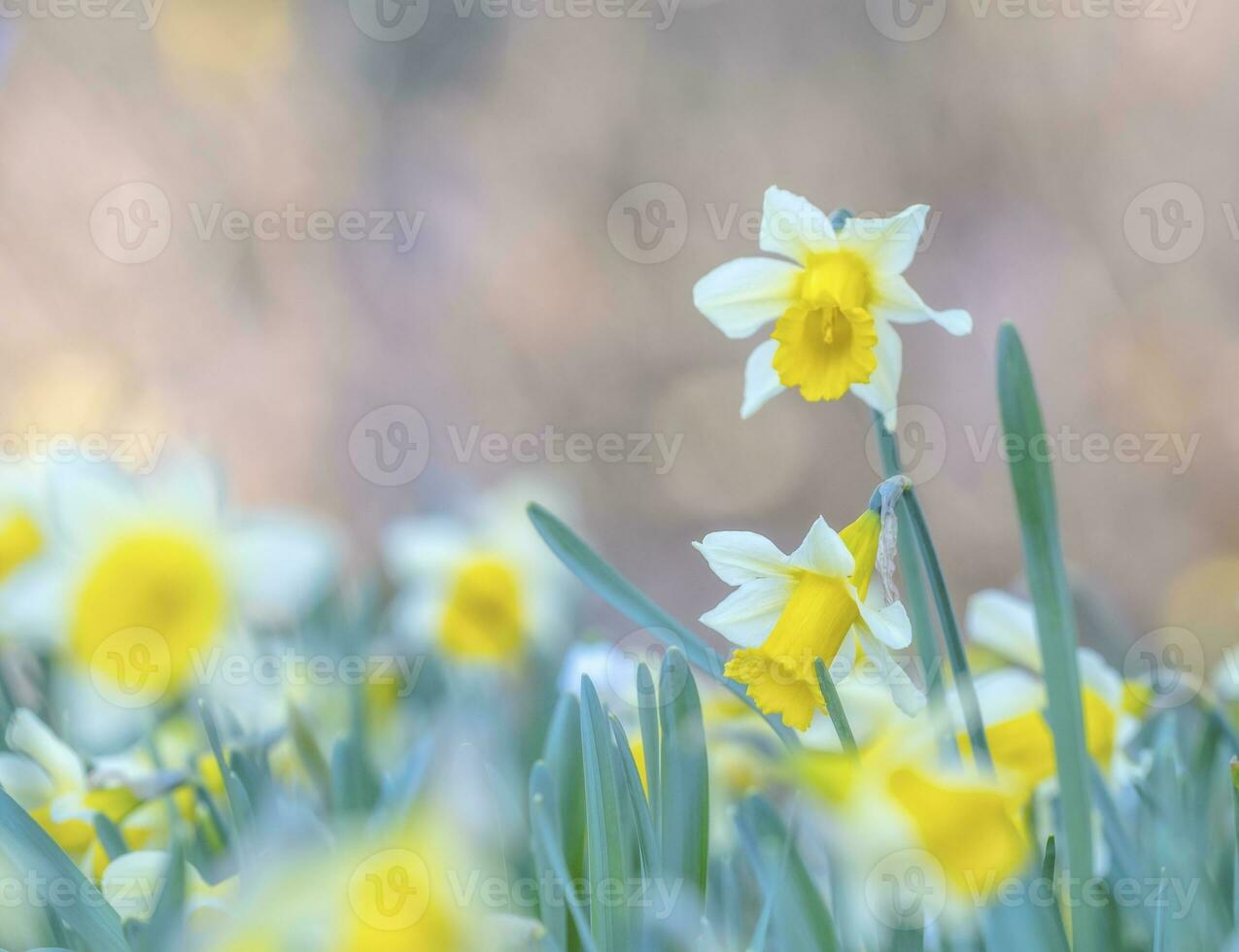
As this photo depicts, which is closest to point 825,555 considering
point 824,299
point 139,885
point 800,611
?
point 800,611

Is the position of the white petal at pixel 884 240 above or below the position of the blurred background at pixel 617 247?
below

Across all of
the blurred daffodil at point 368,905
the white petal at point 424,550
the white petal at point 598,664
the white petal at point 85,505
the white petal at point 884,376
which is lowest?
the blurred daffodil at point 368,905

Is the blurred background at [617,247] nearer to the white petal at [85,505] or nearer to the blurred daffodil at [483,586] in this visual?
the blurred daffodil at [483,586]

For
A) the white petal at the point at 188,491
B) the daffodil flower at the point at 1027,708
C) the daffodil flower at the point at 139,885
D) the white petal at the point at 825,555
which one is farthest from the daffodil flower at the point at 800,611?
the white petal at the point at 188,491

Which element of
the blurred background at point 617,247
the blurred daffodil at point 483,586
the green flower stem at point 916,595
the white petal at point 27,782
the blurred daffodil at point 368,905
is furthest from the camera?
the blurred background at point 617,247

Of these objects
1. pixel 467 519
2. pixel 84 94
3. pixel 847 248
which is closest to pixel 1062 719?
pixel 847 248

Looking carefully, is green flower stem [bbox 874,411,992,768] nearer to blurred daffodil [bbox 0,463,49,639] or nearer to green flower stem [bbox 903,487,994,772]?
green flower stem [bbox 903,487,994,772]

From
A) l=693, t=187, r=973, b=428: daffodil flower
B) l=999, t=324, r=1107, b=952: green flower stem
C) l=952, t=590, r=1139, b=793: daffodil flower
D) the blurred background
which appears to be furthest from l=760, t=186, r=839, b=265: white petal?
the blurred background
